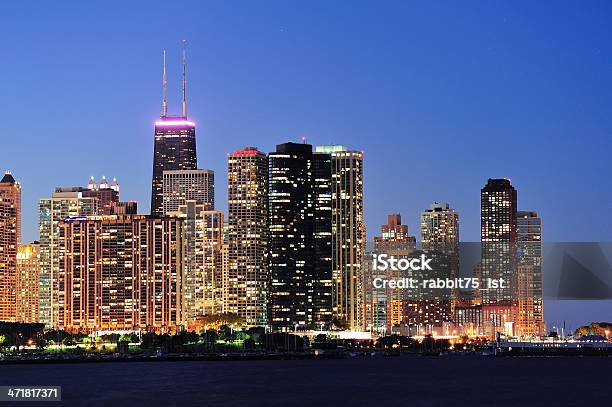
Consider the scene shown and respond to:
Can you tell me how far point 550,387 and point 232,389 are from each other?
35.8 meters

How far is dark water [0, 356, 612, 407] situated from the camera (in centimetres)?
13100

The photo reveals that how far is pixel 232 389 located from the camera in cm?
14825

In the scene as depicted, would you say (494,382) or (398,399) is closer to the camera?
(398,399)

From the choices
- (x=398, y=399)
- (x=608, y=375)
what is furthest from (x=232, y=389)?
(x=608, y=375)

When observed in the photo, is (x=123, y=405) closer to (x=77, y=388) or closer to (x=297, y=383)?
(x=77, y=388)

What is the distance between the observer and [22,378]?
168 meters

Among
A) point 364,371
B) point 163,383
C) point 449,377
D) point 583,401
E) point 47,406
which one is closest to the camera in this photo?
point 47,406

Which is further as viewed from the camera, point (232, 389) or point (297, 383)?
point (297, 383)

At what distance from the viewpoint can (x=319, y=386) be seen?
152625 mm

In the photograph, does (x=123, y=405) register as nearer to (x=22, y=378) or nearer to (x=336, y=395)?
(x=336, y=395)

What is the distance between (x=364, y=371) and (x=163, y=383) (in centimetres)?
4182

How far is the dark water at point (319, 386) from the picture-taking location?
131 m

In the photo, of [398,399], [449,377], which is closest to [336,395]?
[398,399]

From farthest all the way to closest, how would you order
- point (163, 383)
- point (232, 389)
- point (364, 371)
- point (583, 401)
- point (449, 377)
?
point (364, 371), point (449, 377), point (163, 383), point (232, 389), point (583, 401)
